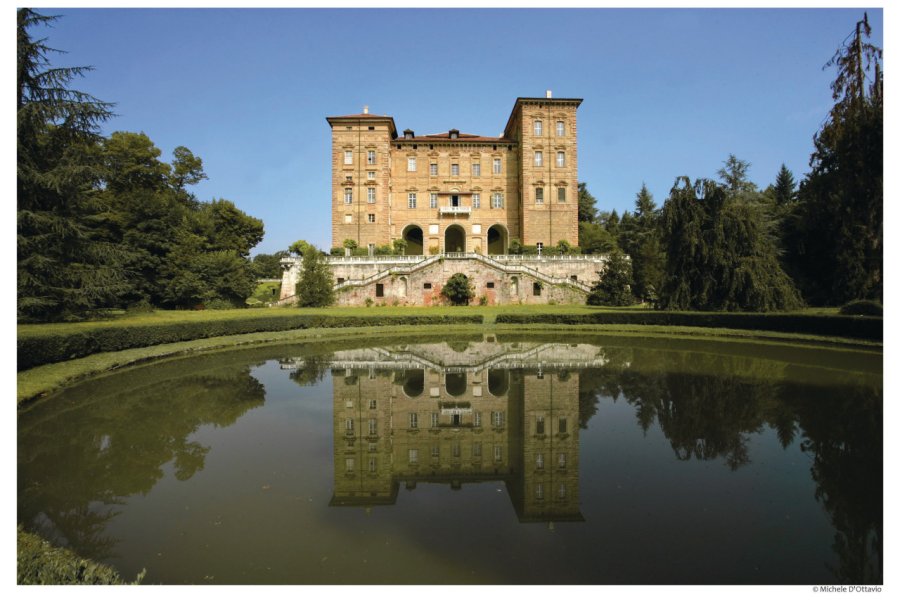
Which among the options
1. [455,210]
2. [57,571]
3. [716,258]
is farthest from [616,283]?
[57,571]

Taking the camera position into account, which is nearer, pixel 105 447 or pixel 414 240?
pixel 105 447

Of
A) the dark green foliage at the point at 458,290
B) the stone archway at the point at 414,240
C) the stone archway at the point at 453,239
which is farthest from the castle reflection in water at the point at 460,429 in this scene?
the stone archway at the point at 453,239

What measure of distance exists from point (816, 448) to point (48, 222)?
24842mm

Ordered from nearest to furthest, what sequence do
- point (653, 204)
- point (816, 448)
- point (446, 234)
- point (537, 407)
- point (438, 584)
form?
point (438, 584) < point (816, 448) < point (537, 407) < point (446, 234) < point (653, 204)

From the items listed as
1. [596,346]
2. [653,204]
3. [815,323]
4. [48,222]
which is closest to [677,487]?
[596,346]

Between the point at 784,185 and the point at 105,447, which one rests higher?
the point at 784,185

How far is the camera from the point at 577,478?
244 inches

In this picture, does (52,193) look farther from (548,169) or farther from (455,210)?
(548,169)

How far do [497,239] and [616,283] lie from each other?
18.5 m

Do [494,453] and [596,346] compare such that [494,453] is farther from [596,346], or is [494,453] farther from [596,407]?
[596,346]

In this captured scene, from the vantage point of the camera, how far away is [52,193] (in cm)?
1908

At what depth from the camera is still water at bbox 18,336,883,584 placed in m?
4.33

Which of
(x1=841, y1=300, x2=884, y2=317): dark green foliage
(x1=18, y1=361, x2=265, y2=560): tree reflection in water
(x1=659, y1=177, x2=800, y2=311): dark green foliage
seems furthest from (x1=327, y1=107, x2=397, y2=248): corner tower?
(x1=841, y1=300, x2=884, y2=317): dark green foliage

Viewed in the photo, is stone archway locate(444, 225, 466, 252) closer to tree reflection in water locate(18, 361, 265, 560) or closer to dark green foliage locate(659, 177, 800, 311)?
dark green foliage locate(659, 177, 800, 311)
